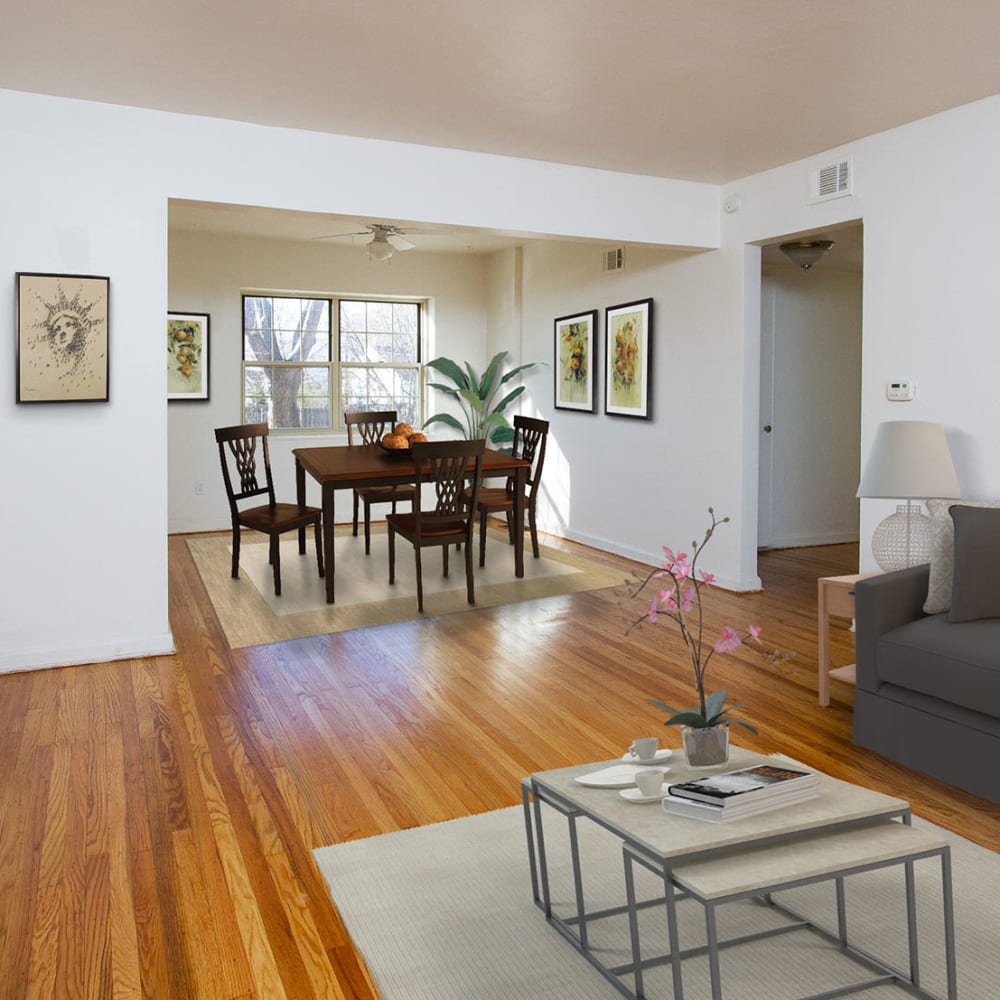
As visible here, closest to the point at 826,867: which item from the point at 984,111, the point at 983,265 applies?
the point at 983,265

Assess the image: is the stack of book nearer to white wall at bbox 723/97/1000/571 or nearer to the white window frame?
white wall at bbox 723/97/1000/571

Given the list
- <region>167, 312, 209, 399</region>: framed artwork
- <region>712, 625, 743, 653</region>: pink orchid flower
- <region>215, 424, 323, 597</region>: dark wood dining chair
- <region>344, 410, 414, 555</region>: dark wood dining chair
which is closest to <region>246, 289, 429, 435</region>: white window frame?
<region>167, 312, 209, 399</region>: framed artwork

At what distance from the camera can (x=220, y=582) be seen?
588 cm

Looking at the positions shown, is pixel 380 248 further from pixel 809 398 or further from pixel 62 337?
pixel 809 398

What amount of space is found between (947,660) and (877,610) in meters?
0.31

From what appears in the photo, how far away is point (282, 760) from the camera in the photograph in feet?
10.2

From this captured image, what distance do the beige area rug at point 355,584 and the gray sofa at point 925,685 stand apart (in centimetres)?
255

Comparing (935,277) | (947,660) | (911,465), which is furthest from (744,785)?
(935,277)

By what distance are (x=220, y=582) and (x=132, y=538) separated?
1.67 metres

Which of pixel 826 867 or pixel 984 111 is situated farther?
pixel 984 111

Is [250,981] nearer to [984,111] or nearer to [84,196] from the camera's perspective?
[84,196]

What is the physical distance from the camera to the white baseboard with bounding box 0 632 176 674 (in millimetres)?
4051

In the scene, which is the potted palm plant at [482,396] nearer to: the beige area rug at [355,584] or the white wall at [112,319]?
the beige area rug at [355,584]

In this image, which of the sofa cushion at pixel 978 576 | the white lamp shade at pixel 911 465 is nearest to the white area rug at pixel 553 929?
the sofa cushion at pixel 978 576
